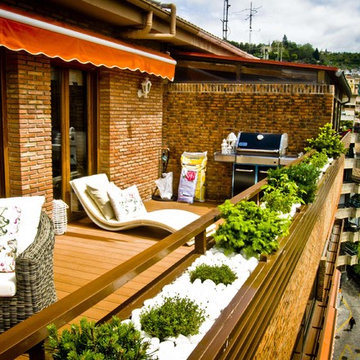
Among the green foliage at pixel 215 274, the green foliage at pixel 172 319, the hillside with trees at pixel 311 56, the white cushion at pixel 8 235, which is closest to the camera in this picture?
the green foliage at pixel 172 319

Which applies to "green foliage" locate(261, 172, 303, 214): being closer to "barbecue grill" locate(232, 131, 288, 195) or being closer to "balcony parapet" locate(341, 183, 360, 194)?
"barbecue grill" locate(232, 131, 288, 195)

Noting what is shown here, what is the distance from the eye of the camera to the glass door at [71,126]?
6.62 metres

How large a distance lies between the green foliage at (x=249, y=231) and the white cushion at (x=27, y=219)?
1694mm

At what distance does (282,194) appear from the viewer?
529cm

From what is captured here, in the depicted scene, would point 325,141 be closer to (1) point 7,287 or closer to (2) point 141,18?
(2) point 141,18

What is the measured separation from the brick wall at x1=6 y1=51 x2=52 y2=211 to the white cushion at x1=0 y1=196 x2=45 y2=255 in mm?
1769

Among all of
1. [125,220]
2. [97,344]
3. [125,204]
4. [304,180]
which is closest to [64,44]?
[125,204]

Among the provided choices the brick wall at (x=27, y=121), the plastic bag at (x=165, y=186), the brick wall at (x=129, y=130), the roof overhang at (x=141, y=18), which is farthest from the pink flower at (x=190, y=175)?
the brick wall at (x=27, y=121)

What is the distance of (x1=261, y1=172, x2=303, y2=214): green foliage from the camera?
16.5 ft

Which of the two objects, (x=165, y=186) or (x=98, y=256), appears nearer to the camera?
(x=98, y=256)

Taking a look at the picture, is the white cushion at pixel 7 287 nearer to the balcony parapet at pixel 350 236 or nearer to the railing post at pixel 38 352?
the railing post at pixel 38 352

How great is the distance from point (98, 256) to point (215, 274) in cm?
262

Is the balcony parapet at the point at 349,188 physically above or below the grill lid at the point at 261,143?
below

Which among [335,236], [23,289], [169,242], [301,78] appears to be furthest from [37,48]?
[335,236]
